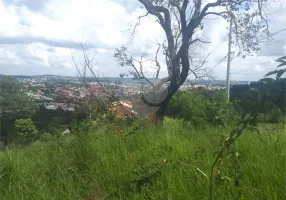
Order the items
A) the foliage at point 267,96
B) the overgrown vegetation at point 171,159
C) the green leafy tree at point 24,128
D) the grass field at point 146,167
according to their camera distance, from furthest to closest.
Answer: the green leafy tree at point 24,128 → the grass field at point 146,167 → the overgrown vegetation at point 171,159 → the foliage at point 267,96

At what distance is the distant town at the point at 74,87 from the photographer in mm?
8727

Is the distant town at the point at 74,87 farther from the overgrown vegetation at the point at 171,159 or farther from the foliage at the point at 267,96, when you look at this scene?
the foliage at the point at 267,96

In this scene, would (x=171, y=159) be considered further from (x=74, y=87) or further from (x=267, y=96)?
(x=74, y=87)

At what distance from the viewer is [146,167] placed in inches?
113

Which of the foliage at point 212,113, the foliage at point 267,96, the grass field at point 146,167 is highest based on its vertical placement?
the foliage at point 267,96

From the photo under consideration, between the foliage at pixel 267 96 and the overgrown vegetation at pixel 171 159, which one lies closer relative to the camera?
the foliage at pixel 267 96

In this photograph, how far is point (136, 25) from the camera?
33.1 feet

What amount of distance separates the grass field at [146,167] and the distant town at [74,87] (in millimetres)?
3888

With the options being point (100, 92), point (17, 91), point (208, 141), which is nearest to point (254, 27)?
point (100, 92)

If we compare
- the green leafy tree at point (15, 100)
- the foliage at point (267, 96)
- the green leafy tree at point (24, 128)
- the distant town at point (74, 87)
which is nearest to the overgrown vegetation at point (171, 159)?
the foliage at point (267, 96)

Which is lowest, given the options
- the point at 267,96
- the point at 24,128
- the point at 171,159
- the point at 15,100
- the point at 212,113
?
the point at 24,128

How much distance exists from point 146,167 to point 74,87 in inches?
256

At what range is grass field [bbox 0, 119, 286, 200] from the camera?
8.30 ft

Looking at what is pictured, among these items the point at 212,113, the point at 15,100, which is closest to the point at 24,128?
the point at 15,100
